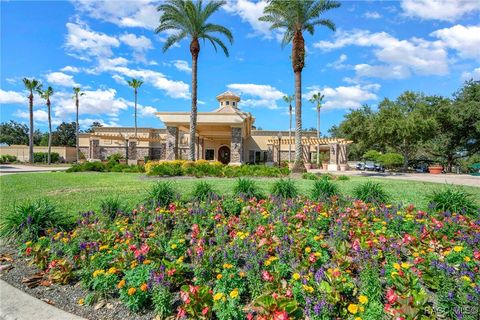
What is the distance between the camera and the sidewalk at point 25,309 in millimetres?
2771

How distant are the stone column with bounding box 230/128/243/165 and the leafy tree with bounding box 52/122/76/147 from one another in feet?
170

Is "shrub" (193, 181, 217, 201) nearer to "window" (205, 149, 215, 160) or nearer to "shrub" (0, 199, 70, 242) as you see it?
"shrub" (0, 199, 70, 242)

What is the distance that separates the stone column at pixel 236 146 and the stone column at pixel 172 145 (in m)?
4.55

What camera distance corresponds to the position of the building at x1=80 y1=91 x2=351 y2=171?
83.1 feet

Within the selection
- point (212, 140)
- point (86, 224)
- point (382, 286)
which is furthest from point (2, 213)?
point (212, 140)

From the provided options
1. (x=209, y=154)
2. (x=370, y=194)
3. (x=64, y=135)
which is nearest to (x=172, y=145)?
(x=209, y=154)

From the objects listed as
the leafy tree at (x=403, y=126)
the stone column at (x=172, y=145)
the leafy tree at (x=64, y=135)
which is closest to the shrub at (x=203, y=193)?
the stone column at (x=172, y=145)

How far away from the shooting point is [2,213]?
6.49 m

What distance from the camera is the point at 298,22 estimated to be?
A: 60.7 ft

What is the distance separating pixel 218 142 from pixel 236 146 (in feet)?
39.1

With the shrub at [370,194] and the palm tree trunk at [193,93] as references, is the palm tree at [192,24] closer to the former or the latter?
the palm tree trunk at [193,93]

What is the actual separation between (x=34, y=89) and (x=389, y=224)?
4644cm

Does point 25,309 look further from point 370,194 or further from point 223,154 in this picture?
point 223,154

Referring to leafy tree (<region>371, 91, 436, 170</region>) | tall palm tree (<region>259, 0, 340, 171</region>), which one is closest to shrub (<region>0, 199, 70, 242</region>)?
tall palm tree (<region>259, 0, 340, 171</region>)
